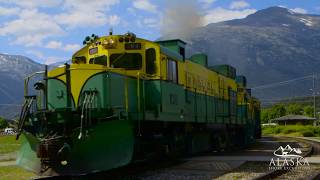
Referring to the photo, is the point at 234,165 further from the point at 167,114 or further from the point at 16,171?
the point at 16,171

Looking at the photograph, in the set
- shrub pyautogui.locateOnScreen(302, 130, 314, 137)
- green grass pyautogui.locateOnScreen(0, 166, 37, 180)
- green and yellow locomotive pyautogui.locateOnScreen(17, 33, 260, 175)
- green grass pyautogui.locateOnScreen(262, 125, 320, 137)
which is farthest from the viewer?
green grass pyautogui.locateOnScreen(262, 125, 320, 137)

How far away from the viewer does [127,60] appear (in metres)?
14.8

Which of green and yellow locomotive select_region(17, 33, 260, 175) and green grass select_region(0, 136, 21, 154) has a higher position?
green and yellow locomotive select_region(17, 33, 260, 175)

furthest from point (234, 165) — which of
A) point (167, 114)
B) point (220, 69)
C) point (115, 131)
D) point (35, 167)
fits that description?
point (220, 69)

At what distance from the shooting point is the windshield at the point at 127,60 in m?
14.7

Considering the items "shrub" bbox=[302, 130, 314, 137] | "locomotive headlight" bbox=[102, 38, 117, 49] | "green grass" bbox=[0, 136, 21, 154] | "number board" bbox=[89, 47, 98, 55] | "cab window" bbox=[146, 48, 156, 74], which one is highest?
"locomotive headlight" bbox=[102, 38, 117, 49]

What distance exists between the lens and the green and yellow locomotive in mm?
11656

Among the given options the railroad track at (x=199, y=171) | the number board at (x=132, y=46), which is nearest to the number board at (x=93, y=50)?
the number board at (x=132, y=46)

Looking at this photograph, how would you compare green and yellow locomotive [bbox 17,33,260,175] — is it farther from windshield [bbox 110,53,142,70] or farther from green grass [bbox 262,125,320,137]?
green grass [bbox 262,125,320,137]

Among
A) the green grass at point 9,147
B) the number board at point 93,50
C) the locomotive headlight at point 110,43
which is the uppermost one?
the locomotive headlight at point 110,43

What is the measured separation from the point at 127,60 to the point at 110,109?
299cm

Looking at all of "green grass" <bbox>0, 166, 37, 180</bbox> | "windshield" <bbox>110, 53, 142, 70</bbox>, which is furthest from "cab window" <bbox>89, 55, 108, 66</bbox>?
"green grass" <bbox>0, 166, 37, 180</bbox>

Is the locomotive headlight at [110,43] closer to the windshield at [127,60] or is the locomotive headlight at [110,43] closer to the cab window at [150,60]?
the windshield at [127,60]

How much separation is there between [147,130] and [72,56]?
3688 millimetres
